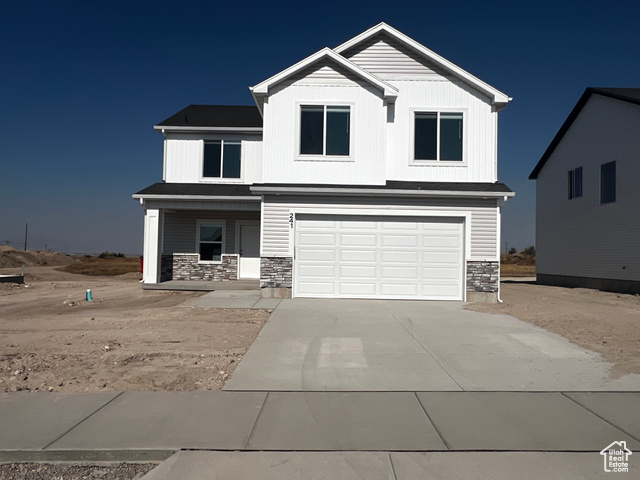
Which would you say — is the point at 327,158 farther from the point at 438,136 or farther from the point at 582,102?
the point at 582,102

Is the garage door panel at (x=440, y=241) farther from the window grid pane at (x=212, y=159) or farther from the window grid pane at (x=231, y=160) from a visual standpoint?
the window grid pane at (x=212, y=159)

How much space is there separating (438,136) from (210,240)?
978 cm

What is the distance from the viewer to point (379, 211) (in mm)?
14445

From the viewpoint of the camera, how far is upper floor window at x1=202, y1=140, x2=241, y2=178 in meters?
19.5

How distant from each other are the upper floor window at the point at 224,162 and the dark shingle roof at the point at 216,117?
0.77 metres

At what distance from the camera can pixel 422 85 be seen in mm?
15641

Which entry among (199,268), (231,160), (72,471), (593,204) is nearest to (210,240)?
(199,268)

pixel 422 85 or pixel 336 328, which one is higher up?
pixel 422 85

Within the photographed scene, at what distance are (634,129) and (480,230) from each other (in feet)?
Result: 31.5

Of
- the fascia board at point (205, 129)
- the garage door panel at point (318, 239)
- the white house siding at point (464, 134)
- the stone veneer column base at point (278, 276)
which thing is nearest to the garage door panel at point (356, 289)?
the garage door panel at point (318, 239)

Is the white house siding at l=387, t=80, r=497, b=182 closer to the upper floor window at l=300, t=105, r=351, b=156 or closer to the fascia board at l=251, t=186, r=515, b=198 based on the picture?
the fascia board at l=251, t=186, r=515, b=198

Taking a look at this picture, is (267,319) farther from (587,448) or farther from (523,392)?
(587,448)

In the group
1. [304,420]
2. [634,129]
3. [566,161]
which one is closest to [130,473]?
[304,420]

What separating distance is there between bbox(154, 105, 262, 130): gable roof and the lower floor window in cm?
390
